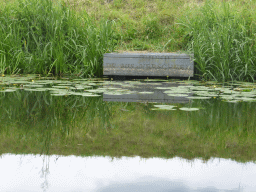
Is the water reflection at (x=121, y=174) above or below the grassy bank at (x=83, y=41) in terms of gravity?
below

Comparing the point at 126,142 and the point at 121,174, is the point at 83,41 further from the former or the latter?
the point at 121,174

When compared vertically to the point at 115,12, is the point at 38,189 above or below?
→ below

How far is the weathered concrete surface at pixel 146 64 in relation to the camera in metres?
5.02

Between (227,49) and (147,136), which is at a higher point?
(227,49)

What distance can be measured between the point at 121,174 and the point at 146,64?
3.64 m

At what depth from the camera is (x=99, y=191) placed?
1.36 m

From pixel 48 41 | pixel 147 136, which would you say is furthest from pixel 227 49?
pixel 147 136

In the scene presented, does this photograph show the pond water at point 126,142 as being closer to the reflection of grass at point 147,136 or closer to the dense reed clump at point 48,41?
the reflection of grass at point 147,136

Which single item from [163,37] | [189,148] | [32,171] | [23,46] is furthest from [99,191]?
[163,37]

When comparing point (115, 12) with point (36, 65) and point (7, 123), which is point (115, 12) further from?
point (7, 123)

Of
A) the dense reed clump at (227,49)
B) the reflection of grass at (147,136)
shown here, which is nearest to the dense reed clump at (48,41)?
the dense reed clump at (227,49)

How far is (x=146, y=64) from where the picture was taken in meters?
5.08

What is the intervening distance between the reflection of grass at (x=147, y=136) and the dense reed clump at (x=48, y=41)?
2429 mm

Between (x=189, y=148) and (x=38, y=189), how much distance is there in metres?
0.89
